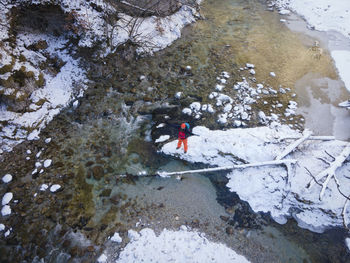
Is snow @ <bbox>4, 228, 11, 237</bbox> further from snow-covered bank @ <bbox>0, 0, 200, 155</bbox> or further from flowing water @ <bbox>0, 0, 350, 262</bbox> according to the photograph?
snow-covered bank @ <bbox>0, 0, 200, 155</bbox>

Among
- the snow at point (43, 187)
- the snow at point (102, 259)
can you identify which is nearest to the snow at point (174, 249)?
the snow at point (102, 259)

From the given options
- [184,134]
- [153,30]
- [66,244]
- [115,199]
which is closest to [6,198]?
[66,244]

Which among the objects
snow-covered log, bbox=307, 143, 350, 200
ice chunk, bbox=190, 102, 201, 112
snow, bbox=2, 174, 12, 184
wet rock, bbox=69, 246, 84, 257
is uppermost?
ice chunk, bbox=190, 102, 201, 112

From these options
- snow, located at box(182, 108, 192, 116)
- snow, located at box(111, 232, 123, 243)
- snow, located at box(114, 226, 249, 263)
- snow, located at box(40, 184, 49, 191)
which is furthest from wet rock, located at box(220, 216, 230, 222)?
snow, located at box(40, 184, 49, 191)

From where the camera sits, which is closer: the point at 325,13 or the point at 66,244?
the point at 66,244

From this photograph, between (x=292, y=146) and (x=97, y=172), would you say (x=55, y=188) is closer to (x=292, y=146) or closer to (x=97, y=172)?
(x=97, y=172)

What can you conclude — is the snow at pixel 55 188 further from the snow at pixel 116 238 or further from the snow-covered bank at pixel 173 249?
the snow-covered bank at pixel 173 249
